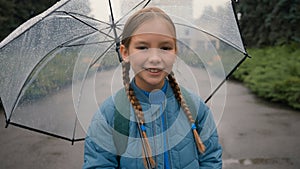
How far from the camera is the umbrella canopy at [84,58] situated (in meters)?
2.39

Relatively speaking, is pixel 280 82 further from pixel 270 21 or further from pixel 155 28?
pixel 270 21

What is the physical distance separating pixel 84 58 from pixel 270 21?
55.9ft

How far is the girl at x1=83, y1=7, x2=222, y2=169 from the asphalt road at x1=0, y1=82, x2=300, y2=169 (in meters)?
3.37

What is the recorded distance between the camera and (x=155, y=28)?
73.5 inches

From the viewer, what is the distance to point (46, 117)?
2.71 metres

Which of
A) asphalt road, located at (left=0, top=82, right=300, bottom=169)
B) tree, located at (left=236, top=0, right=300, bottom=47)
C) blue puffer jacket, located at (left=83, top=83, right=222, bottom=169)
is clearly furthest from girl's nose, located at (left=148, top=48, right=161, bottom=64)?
tree, located at (left=236, top=0, right=300, bottom=47)

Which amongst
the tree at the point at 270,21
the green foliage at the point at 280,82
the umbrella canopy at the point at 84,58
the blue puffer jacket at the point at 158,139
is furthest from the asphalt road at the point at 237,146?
the tree at the point at 270,21

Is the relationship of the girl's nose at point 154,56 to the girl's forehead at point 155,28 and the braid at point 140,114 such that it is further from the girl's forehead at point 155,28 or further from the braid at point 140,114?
the braid at point 140,114

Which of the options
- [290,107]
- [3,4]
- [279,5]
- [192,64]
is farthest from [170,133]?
[279,5]

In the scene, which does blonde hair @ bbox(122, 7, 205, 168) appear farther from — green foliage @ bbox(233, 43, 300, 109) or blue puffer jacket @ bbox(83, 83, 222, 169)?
green foliage @ bbox(233, 43, 300, 109)

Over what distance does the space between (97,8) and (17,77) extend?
682mm

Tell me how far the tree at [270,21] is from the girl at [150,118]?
1363 centimetres

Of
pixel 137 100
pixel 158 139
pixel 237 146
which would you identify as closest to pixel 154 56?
pixel 137 100

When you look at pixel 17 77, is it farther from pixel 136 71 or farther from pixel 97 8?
pixel 136 71
